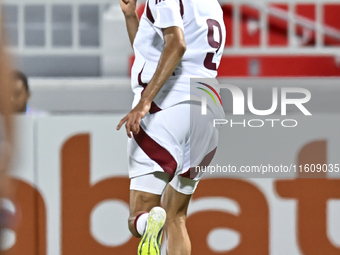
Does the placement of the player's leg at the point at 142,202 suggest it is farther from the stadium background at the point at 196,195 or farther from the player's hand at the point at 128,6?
the stadium background at the point at 196,195

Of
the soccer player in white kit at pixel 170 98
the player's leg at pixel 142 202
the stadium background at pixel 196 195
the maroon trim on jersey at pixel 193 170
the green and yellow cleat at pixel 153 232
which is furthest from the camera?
the stadium background at pixel 196 195

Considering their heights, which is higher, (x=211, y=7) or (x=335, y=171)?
(x=211, y=7)

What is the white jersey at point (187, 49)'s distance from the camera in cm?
295

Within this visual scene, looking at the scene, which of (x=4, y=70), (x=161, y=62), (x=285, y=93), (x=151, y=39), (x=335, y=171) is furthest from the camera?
(x=285, y=93)

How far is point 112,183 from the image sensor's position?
4254mm

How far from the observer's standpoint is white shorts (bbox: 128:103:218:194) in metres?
2.90

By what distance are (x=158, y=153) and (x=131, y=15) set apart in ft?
2.60

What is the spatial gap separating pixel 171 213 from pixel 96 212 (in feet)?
4.01

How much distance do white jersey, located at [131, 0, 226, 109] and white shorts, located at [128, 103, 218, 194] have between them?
0.24ft

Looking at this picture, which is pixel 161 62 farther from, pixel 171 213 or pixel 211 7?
pixel 171 213

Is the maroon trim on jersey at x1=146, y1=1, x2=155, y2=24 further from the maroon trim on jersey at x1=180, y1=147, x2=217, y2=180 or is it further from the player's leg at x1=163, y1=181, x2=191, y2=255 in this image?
the player's leg at x1=163, y1=181, x2=191, y2=255

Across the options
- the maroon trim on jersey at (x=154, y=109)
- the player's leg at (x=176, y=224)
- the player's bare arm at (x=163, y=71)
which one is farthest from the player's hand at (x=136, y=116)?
the player's leg at (x=176, y=224)

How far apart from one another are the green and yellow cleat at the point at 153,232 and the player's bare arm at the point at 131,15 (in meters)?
1.03

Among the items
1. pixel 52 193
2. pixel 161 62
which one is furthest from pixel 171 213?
pixel 52 193
